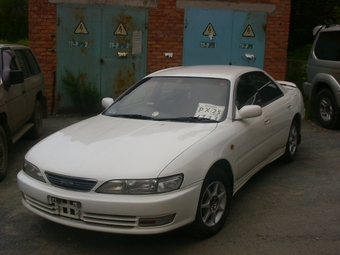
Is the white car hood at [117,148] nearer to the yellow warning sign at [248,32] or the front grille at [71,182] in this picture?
the front grille at [71,182]

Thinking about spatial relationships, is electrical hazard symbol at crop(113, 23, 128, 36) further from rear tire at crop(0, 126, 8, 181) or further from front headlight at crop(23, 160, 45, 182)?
front headlight at crop(23, 160, 45, 182)

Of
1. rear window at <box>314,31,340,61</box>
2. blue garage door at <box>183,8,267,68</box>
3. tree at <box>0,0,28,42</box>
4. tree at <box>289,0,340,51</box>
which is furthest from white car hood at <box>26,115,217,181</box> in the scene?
tree at <box>0,0,28,42</box>

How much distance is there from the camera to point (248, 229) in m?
4.64

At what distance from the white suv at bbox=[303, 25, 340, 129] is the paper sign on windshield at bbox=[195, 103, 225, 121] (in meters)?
4.89

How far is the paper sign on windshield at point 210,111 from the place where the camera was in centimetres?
504

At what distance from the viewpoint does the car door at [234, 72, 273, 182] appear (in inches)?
198

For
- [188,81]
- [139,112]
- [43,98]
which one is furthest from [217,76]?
[43,98]

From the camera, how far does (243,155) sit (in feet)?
16.5

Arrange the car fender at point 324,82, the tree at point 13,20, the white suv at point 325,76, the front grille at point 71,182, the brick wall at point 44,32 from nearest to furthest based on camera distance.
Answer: the front grille at point 71,182 → the car fender at point 324,82 → the white suv at point 325,76 → the brick wall at point 44,32 → the tree at point 13,20

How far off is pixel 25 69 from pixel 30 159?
3.98 m

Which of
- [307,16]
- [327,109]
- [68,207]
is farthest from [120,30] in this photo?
[307,16]

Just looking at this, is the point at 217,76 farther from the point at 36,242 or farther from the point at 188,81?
the point at 36,242

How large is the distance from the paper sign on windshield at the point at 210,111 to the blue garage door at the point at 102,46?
6.03 m

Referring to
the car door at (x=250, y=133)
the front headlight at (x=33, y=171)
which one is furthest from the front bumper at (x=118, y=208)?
the car door at (x=250, y=133)
